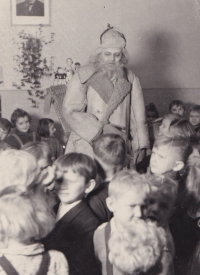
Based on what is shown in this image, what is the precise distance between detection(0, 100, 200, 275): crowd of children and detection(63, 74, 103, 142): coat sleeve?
73cm

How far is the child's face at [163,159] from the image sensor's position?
2.25 m

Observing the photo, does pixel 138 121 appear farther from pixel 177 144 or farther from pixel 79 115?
pixel 177 144

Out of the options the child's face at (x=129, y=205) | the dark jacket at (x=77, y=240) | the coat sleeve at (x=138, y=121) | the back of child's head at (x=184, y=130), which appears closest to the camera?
the child's face at (x=129, y=205)

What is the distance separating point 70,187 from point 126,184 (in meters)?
0.36

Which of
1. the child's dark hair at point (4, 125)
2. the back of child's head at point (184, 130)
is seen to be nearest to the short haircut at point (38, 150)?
the back of child's head at point (184, 130)

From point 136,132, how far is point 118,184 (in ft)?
5.48

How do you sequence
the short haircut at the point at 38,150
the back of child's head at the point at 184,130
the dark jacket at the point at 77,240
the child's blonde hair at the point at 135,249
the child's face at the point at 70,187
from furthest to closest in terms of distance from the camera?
the back of child's head at the point at 184,130 → the short haircut at the point at 38,150 → the child's face at the point at 70,187 → the dark jacket at the point at 77,240 → the child's blonde hair at the point at 135,249

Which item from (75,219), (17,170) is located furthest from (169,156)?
(17,170)

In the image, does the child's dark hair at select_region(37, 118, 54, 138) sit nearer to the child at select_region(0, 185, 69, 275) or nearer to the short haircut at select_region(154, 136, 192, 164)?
the short haircut at select_region(154, 136, 192, 164)

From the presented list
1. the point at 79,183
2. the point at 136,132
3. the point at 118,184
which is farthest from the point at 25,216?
the point at 136,132

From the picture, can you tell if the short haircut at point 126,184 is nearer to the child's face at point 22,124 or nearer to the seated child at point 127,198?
the seated child at point 127,198

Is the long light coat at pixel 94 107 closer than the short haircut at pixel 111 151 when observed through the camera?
No

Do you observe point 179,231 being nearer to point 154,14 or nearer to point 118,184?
point 118,184

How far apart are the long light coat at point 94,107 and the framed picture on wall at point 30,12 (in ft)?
11.6
